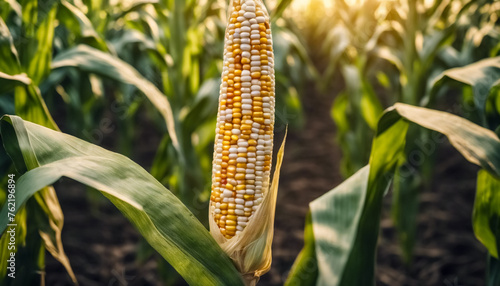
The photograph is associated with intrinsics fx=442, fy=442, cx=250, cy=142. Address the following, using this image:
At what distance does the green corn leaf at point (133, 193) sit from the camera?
2.72 feet

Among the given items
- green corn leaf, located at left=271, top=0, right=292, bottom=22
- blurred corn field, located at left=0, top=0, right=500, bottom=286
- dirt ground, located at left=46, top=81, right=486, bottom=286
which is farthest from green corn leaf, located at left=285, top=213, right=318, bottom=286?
dirt ground, located at left=46, top=81, right=486, bottom=286

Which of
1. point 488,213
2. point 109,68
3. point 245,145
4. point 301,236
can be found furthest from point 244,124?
point 301,236

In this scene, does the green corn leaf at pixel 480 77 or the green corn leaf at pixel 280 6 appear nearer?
the green corn leaf at pixel 480 77

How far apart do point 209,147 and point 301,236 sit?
0.84 metres

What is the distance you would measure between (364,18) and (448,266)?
185 cm

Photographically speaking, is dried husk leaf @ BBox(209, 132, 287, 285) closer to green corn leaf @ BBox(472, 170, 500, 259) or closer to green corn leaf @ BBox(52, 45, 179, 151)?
green corn leaf @ BBox(52, 45, 179, 151)

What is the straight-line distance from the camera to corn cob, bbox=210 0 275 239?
1.01 m

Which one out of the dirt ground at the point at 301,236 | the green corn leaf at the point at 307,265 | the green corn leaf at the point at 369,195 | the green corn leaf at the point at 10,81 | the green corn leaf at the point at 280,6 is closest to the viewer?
the green corn leaf at the point at 369,195

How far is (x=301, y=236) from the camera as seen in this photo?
2.75m

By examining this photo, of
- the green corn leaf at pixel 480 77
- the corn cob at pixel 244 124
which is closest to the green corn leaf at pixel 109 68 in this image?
the corn cob at pixel 244 124

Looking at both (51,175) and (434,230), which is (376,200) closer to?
(51,175)

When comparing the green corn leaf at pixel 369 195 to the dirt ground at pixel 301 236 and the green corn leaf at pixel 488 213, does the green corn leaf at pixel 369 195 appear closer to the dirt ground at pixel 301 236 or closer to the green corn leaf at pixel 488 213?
the green corn leaf at pixel 488 213

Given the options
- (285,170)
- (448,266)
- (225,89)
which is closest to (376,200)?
(225,89)

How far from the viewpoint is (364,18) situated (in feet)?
10.8
